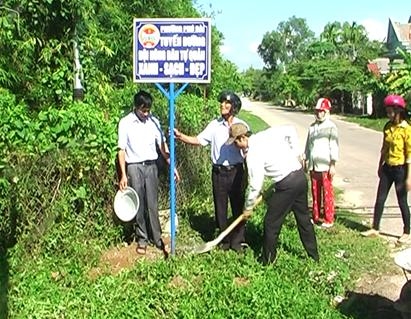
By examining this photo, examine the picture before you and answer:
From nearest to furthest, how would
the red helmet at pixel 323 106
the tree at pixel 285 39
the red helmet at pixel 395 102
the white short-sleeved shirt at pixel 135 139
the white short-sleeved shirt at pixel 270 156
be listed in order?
the white short-sleeved shirt at pixel 270 156 → the white short-sleeved shirt at pixel 135 139 → the red helmet at pixel 395 102 → the red helmet at pixel 323 106 → the tree at pixel 285 39

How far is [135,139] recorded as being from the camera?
21.1 feet

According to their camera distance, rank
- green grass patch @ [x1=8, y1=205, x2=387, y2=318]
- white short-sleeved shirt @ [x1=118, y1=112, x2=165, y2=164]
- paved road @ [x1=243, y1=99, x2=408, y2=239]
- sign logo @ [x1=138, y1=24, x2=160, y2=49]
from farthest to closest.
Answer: paved road @ [x1=243, y1=99, x2=408, y2=239] → white short-sleeved shirt @ [x1=118, y1=112, x2=165, y2=164] → sign logo @ [x1=138, y1=24, x2=160, y2=49] → green grass patch @ [x1=8, y1=205, x2=387, y2=318]

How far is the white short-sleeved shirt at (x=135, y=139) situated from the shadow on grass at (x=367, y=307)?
239 centimetres

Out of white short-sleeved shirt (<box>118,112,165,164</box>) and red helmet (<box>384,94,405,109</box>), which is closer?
white short-sleeved shirt (<box>118,112,165,164</box>)

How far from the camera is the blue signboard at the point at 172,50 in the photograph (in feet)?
20.2

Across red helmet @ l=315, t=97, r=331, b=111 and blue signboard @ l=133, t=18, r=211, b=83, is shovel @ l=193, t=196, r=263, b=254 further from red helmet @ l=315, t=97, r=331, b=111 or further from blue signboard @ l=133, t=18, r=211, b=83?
red helmet @ l=315, t=97, r=331, b=111

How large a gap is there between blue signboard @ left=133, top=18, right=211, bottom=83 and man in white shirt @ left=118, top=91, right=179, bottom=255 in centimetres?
32

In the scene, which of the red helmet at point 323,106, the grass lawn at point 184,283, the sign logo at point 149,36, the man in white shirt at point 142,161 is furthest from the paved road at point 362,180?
the sign logo at point 149,36

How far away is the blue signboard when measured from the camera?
243 inches

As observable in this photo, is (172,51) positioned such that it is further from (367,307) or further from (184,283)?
(367,307)

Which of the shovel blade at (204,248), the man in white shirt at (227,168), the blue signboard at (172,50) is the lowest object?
the shovel blade at (204,248)

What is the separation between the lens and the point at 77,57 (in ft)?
25.6

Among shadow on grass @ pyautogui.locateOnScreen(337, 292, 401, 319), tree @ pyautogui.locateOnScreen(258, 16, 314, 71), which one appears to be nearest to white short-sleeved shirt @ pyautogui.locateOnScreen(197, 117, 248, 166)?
shadow on grass @ pyautogui.locateOnScreen(337, 292, 401, 319)

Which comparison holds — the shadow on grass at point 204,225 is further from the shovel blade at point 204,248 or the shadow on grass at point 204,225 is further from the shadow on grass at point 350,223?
the shadow on grass at point 350,223
